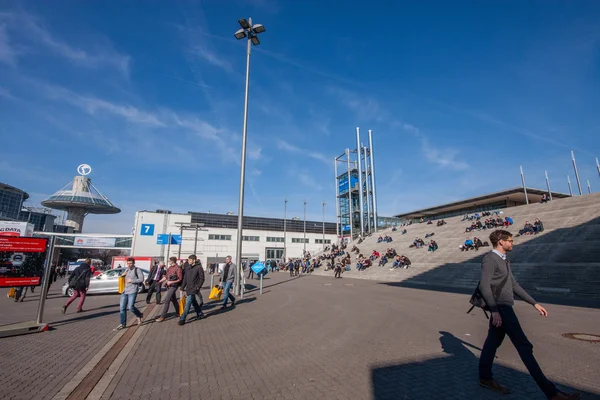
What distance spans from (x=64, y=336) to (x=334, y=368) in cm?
623

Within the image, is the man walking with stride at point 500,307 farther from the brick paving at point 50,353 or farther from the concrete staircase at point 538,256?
the concrete staircase at point 538,256

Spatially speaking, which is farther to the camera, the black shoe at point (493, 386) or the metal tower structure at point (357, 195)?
the metal tower structure at point (357, 195)

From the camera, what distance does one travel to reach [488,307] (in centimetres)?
395

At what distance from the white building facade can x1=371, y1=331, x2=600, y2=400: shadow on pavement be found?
47029mm

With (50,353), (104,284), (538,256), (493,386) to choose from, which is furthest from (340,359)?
(538,256)

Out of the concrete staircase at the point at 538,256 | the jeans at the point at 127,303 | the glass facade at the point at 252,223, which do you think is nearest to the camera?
the jeans at the point at 127,303

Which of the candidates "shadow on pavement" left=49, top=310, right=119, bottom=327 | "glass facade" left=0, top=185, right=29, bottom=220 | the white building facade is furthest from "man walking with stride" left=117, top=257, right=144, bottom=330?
"glass facade" left=0, top=185, right=29, bottom=220

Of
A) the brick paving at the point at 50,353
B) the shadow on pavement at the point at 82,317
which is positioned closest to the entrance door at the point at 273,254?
the shadow on pavement at the point at 82,317

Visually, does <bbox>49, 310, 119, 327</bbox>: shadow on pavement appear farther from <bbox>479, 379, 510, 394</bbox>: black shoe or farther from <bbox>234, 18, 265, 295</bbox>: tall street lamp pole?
<bbox>479, 379, 510, 394</bbox>: black shoe

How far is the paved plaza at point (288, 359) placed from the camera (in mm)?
4020

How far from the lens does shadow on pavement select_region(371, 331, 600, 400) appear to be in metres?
3.79

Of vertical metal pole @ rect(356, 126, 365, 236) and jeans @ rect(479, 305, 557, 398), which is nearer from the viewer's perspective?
jeans @ rect(479, 305, 557, 398)

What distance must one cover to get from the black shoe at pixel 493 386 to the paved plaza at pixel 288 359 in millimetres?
76

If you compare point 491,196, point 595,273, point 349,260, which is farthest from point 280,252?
point 595,273
